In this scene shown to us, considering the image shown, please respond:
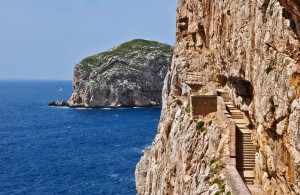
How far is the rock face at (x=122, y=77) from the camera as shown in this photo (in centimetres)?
15588

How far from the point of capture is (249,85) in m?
29.0

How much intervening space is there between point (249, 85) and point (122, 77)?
13469 cm

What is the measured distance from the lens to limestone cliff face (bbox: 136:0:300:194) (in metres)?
17.5

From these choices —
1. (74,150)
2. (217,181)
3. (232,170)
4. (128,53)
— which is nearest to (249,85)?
(232,170)

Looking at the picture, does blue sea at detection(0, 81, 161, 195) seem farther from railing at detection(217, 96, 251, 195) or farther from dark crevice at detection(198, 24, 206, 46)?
railing at detection(217, 96, 251, 195)

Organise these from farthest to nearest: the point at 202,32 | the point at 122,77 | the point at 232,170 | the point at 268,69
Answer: the point at 122,77
the point at 202,32
the point at 232,170
the point at 268,69

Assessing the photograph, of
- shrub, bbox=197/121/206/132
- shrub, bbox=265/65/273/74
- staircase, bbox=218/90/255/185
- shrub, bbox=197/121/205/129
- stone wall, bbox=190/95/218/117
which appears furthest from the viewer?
stone wall, bbox=190/95/218/117

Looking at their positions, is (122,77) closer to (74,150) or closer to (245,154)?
(74,150)

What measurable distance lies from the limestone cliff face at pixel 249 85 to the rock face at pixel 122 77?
358ft

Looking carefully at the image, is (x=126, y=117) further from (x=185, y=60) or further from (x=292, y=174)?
(x=292, y=174)

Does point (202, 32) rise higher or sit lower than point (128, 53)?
lower

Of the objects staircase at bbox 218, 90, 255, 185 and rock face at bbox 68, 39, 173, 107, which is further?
rock face at bbox 68, 39, 173, 107

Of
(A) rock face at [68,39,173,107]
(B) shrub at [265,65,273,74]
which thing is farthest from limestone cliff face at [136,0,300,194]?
(A) rock face at [68,39,173,107]

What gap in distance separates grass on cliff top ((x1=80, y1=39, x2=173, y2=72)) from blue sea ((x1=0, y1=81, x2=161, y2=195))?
3513 cm
